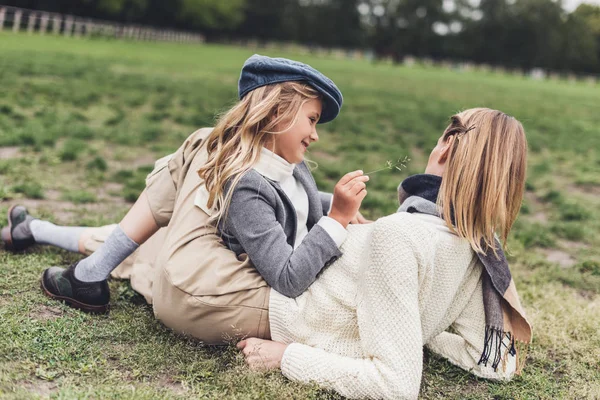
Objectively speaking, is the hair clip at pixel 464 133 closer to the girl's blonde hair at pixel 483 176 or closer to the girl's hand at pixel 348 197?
the girl's blonde hair at pixel 483 176

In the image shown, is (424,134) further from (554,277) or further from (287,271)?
(287,271)

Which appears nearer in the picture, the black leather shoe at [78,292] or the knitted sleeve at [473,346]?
the knitted sleeve at [473,346]

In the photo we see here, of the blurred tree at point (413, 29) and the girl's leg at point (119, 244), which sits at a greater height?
the blurred tree at point (413, 29)

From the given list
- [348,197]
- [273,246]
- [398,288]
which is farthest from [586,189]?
[273,246]

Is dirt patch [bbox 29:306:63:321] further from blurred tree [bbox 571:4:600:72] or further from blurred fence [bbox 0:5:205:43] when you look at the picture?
blurred tree [bbox 571:4:600:72]

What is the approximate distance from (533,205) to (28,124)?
5.66m

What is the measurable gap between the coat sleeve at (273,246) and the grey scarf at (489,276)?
432 mm

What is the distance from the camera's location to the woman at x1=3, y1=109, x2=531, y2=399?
2.56m

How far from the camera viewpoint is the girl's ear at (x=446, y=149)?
9.26 ft

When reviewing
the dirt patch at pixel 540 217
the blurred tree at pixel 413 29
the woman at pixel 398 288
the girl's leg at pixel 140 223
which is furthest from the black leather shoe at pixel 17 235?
the blurred tree at pixel 413 29

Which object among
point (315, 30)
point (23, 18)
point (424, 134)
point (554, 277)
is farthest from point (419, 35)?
point (554, 277)

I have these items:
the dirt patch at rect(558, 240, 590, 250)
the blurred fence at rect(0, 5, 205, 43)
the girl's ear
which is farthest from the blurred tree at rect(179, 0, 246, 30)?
the girl's ear

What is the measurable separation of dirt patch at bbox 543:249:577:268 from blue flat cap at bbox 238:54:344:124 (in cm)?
297

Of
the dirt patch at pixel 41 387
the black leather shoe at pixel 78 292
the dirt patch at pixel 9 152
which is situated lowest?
the dirt patch at pixel 41 387
